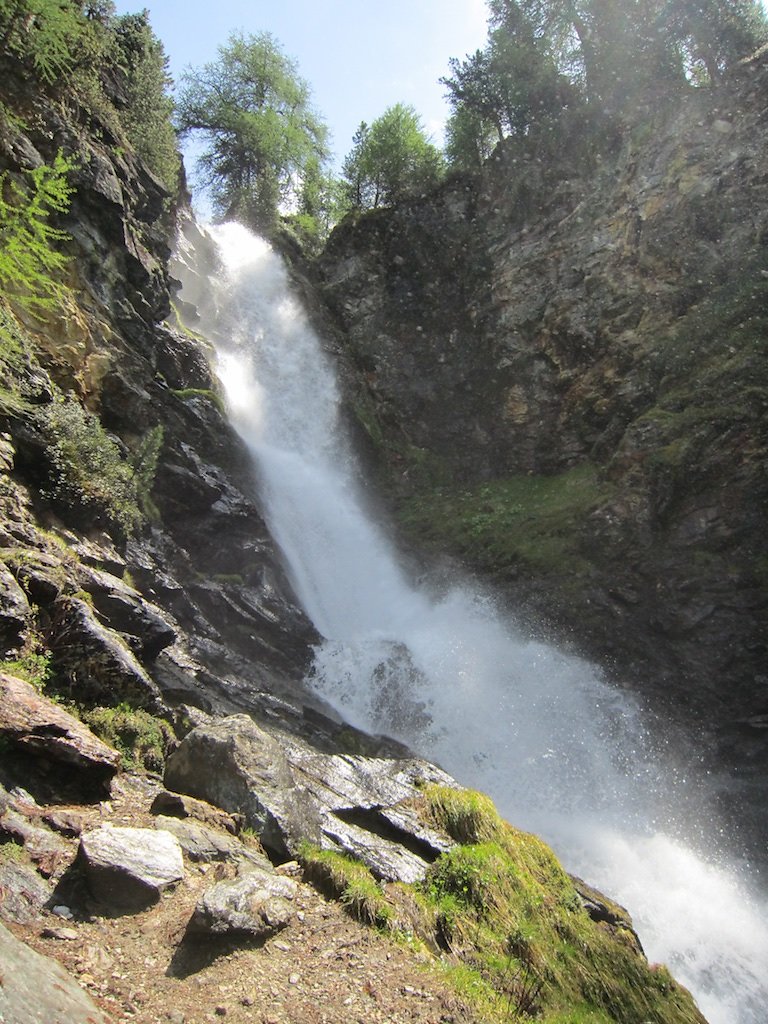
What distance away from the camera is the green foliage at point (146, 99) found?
21.5m

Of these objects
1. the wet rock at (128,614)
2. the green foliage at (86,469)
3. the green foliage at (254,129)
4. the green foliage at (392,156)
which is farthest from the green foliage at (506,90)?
the wet rock at (128,614)

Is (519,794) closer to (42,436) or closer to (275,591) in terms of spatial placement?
(275,591)

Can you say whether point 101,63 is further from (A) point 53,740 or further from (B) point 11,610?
(A) point 53,740

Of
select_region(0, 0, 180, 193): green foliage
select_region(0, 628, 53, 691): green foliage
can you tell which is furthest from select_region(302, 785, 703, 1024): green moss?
select_region(0, 0, 180, 193): green foliage

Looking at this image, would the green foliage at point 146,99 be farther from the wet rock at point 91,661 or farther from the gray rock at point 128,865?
the gray rock at point 128,865

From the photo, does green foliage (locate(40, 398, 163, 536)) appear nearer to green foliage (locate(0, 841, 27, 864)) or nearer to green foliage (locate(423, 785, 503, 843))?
green foliage (locate(0, 841, 27, 864))

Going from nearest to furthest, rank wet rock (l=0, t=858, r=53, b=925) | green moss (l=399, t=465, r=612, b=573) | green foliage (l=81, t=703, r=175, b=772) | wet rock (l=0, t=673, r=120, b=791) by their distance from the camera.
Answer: wet rock (l=0, t=858, r=53, b=925) < wet rock (l=0, t=673, r=120, b=791) < green foliage (l=81, t=703, r=175, b=772) < green moss (l=399, t=465, r=612, b=573)

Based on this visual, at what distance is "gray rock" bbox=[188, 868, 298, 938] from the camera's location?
396 centimetres

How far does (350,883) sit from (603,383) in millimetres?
17372

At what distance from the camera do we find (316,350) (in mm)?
25078

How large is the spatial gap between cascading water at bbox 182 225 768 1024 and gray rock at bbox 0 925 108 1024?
9.51m

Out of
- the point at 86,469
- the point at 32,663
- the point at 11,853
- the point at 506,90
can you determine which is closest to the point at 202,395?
the point at 86,469

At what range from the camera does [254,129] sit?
33.0 meters

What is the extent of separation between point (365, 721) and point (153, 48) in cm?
2584
